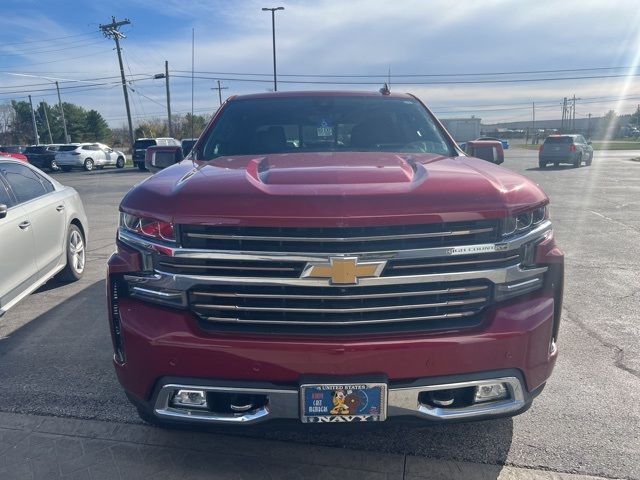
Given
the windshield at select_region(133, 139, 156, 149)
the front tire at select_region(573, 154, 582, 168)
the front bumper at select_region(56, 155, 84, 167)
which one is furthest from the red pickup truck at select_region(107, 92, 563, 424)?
the front bumper at select_region(56, 155, 84, 167)

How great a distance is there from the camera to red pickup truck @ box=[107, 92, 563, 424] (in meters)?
2.30

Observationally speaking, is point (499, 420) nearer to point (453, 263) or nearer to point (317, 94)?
point (453, 263)

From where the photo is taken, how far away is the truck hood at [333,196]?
2.26 m

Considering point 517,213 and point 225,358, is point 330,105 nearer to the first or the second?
point 517,213

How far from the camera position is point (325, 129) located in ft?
13.3

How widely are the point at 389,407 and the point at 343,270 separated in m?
0.64

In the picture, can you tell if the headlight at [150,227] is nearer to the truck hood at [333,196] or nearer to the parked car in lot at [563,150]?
the truck hood at [333,196]

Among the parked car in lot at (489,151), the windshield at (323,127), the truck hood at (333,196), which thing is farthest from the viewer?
the parked car in lot at (489,151)

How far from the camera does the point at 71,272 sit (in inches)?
243

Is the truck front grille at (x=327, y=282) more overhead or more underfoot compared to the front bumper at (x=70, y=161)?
more overhead

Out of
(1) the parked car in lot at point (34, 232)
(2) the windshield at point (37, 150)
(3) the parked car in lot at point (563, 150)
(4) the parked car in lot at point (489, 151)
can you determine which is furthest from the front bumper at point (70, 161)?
(4) the parked car in lot at point (489, 151)

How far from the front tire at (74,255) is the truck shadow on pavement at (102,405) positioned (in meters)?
1.02

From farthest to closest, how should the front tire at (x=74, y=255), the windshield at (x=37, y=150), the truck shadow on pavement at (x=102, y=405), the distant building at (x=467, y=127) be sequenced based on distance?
the distant building at (x=467, y=127) → the windshield at (x=37, y=150) → the front tire at (x=74, y=255) → the truck shadow on pavement at (x=102, y=405)

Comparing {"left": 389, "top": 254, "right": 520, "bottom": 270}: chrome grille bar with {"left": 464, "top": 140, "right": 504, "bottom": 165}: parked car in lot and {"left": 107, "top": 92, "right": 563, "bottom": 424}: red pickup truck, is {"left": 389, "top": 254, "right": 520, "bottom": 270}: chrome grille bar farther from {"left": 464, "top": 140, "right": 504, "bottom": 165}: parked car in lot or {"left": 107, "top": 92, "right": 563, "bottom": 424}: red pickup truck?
{"left": 464, "top": 140, "right": 504, "bottom": 165}: parked car in lot
